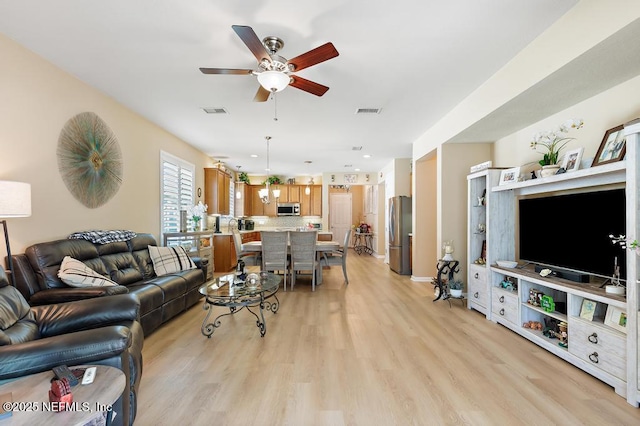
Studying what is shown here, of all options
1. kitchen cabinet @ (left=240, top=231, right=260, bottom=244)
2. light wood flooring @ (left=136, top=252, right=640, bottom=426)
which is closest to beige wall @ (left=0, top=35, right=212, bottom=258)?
light wood flooring @ (left=136, top=252, right=640, bottom=426)

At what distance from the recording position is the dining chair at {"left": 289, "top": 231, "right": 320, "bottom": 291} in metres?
4.86

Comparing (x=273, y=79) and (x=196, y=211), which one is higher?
(x=273, y=79)

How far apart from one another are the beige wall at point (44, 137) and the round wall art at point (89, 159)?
0.07 m

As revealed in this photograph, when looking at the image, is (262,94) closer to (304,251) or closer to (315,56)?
(315,56)

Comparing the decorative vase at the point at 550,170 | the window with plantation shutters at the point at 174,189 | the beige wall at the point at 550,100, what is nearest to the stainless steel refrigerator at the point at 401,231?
the beige wall at the point at 550,100

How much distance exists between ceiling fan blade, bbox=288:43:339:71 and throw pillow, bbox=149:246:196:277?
9.98 feet

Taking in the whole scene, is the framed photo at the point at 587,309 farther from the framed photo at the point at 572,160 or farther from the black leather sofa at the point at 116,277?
the black leather sofa at the point at 116,277

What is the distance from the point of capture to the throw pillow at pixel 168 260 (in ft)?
12.6

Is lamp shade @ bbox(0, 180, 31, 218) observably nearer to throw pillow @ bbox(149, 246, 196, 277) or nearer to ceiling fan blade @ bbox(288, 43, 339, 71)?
throw pillow @ bbox(149, 246, 196, 277)

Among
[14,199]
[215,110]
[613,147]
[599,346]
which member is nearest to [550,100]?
[613,147]

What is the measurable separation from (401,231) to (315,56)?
476cm

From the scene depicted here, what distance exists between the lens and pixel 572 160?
105 inches

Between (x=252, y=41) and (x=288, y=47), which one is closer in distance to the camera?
(x=252, y=41)

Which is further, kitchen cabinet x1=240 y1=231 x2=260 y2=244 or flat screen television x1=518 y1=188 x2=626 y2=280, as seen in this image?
kitchen cabinet x1=240 y1=231 x2=260 y2=244
